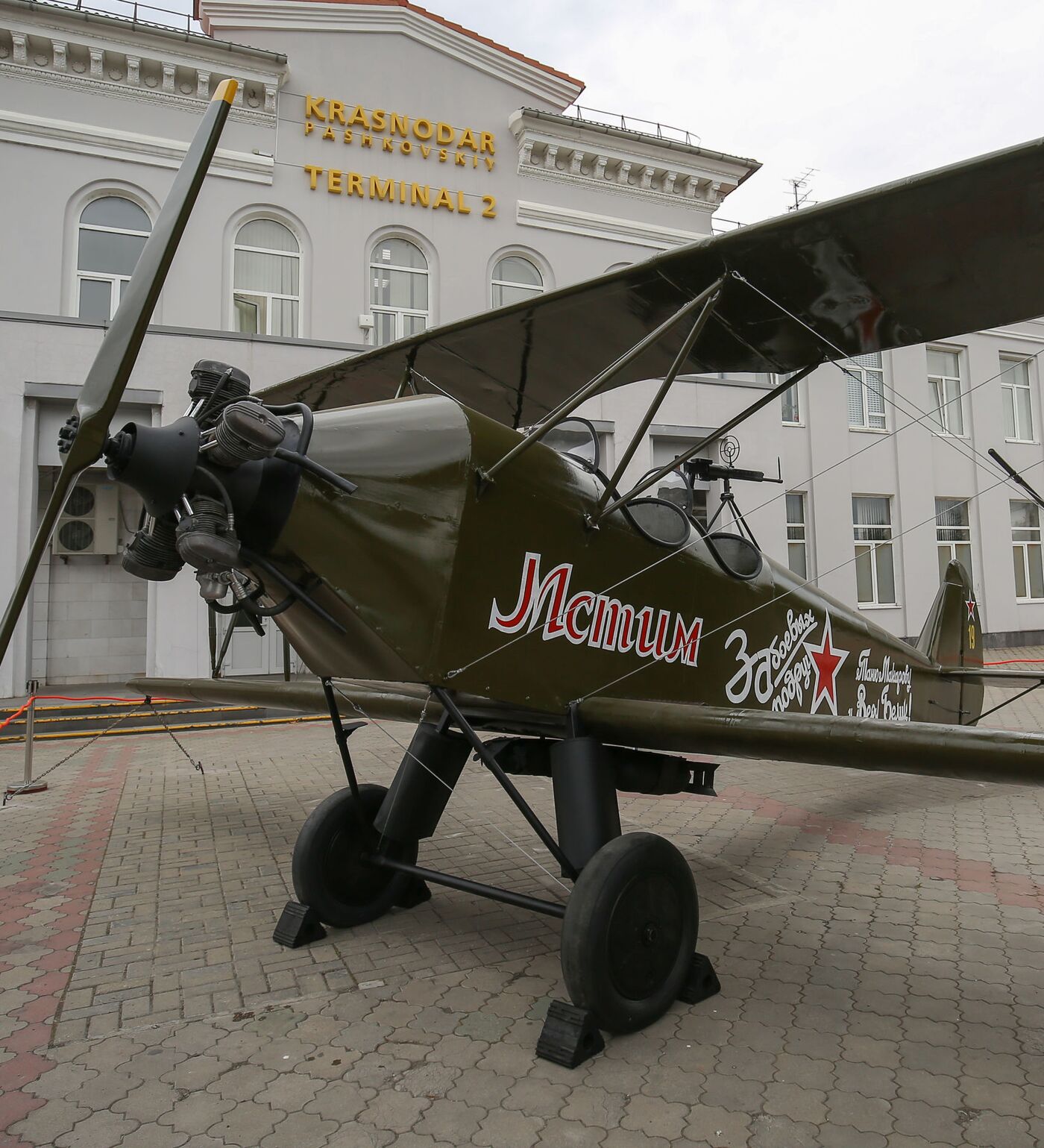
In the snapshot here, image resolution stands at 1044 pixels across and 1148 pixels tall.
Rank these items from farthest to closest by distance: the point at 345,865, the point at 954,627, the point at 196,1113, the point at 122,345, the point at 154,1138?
the point at 954,627
the point at 345,865
the point at 122,345
the point at 196,1113
the point at 154,1138

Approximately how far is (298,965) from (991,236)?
410cm

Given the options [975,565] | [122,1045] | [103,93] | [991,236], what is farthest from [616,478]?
[975,565]

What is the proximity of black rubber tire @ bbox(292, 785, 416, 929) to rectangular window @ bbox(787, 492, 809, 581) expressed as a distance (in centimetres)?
1511

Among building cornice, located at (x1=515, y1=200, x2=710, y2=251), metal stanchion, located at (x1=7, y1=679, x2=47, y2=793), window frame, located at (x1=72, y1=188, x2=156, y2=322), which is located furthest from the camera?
building cornice, located at (x1=515, y1=200, x2=710, y2=251)

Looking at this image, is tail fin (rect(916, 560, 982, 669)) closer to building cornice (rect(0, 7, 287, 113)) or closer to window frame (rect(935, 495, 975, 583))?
building cornice (rect(0, 7, 287, 113))

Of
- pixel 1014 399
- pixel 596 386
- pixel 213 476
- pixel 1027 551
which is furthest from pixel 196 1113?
pixel 1014 399

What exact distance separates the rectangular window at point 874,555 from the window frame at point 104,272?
1501 cm

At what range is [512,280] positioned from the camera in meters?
15.4

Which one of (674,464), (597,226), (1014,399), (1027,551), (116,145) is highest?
(597,226)

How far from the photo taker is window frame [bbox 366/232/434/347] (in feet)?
46.9

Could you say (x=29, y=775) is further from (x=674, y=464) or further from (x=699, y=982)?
(x=674, y=464)

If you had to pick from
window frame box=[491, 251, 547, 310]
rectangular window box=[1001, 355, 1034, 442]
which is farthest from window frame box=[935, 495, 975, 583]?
window frame box=[491, 251, 547, 310]

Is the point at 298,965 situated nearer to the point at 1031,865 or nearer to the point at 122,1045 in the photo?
the point at 122,1045

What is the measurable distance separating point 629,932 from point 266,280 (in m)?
13.3
